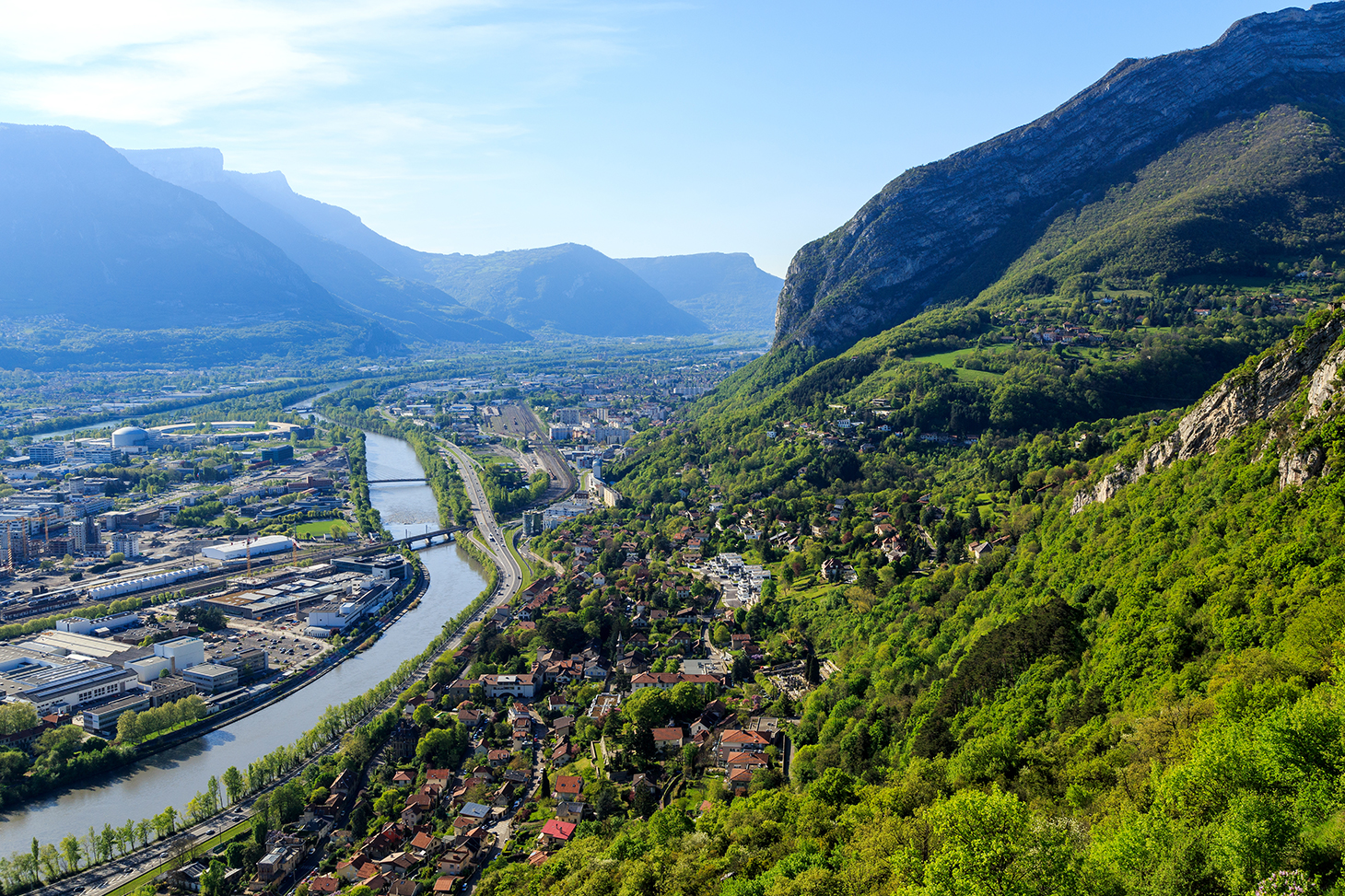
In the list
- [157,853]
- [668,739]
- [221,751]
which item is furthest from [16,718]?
[668,739]

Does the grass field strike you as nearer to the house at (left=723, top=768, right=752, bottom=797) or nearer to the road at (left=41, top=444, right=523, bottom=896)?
the road at (left=41, top=444, right=523, bottom=896)

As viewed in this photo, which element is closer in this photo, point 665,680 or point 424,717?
point 424,717

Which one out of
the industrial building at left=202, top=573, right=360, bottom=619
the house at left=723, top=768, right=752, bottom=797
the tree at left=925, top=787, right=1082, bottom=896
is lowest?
the house at left=723, top=768, right=752, bottom=797

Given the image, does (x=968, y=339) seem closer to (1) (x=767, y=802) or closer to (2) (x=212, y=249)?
(1) (x=767, y=802)

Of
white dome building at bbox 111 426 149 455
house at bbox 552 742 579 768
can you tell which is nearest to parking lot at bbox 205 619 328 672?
house at bbox 552 742 579 768

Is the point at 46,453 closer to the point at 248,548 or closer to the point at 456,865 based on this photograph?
the point at 248,548

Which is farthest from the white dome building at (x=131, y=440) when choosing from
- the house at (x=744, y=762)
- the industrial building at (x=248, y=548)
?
the house at (x=744, y=762)
